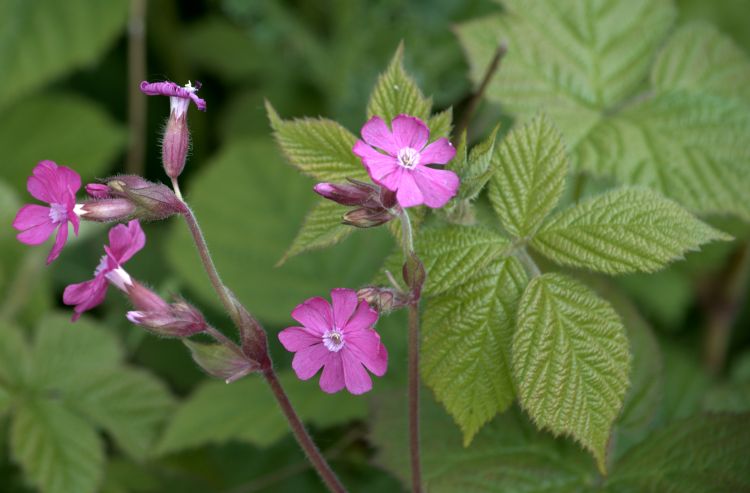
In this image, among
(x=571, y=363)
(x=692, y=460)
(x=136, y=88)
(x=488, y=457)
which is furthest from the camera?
Answer: (x=136, y=88)

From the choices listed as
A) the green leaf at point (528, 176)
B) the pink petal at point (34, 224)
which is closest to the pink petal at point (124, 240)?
the pink petal at point (34, 224)

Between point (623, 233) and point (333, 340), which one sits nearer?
point (333, 340)

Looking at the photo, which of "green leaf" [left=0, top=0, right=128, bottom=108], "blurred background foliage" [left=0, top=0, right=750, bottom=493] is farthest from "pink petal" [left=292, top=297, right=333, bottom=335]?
"green leaf" [left=0, top=0, right=128, bottom=108]

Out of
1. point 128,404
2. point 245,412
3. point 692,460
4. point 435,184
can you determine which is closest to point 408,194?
point 435,184

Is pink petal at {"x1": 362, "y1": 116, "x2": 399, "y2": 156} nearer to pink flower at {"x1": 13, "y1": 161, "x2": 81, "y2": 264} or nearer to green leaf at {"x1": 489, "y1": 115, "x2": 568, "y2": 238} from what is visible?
green leaf at {"x1": 489, "y1": 115, "x2": 568, "y2": 238}

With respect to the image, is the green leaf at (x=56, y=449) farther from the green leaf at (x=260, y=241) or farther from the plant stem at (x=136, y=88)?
the plant stem at (x=136, y=88)

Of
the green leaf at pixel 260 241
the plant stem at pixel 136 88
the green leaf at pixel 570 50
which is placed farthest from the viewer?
the plant stem at pixel 136 88

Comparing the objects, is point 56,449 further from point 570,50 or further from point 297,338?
point 570,50
